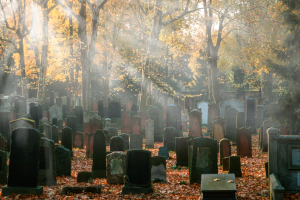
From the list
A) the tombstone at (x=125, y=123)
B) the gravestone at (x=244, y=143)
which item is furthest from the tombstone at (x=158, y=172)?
the tombstone at (x=125, y=123)

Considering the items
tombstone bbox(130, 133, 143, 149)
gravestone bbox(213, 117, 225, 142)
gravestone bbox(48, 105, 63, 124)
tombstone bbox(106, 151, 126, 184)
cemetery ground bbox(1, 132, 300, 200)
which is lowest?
cemetery ground bbox(1, 132, 300, 200)

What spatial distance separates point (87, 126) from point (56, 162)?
572cm

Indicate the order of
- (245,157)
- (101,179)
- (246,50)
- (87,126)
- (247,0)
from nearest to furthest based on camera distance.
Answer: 1. (101,179)
2. (245,157)
3. (87,126)
4. (247,0)
5. (246,50)

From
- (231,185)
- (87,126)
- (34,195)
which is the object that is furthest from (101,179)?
(87,126)

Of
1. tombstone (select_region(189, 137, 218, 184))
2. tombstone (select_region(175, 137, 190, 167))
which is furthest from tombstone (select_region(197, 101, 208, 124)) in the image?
tombstone (select_region(189, 137, 218, 184))

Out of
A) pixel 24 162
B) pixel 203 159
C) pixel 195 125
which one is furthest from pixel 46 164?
pixel 195 125

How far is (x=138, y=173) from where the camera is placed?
→ 6660 mm

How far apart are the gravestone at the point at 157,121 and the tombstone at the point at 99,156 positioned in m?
6.27

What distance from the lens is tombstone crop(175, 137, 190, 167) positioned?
30.3 ft

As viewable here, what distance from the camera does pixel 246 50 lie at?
24.3 meters

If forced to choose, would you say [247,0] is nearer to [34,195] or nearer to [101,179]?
[101,179]

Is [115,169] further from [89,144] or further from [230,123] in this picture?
[230,123]

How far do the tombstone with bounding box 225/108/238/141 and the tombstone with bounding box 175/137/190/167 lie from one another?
5.19 metres

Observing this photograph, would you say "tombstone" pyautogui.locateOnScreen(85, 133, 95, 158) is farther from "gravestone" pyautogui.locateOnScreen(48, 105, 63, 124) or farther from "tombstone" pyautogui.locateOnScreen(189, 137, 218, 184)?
"gravestone" pyautogui.locateOnScreen(48, 105, 63, 124)
